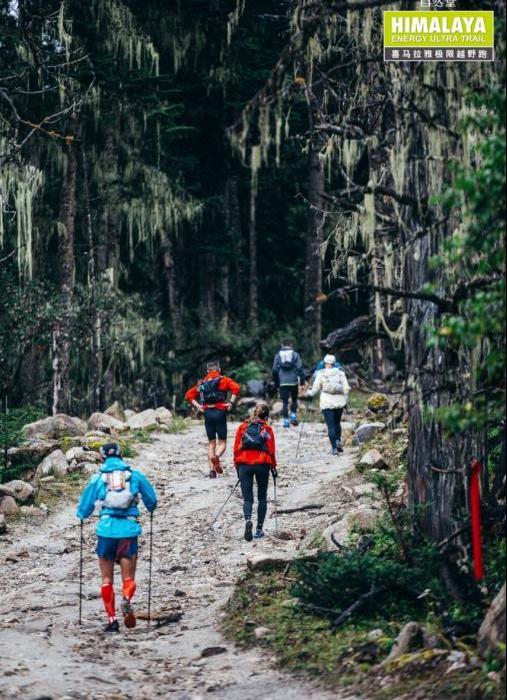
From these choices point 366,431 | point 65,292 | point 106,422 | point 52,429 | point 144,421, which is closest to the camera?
point 366,431

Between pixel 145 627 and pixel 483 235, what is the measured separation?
17.9ft

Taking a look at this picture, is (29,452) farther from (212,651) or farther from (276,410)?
(212,651)

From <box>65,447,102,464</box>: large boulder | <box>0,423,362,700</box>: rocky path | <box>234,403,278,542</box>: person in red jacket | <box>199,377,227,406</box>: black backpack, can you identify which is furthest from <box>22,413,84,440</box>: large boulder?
<box>234,403,278,542</box>: person in red jacket

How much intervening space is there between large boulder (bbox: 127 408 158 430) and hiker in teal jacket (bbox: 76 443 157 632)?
38.8ft

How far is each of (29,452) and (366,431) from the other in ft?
20.6

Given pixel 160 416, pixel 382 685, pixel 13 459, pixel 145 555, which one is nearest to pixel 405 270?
pixel 382 685

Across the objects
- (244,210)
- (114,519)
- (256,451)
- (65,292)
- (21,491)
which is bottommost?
(21,491)

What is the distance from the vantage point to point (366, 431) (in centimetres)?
1925

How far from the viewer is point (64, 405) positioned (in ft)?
74.1

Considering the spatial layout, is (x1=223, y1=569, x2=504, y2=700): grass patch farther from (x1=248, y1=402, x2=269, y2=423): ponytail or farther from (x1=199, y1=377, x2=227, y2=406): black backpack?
(x1=199, y1=377, x2=227, y2=406): black backpack

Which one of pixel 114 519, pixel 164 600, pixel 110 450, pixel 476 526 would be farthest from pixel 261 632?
pixel 476 526

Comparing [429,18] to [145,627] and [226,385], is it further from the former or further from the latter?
[226,385]

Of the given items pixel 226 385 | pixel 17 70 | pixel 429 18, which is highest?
pixel 17 70

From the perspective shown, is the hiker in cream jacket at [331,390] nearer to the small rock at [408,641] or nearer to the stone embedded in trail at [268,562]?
the stone embedded in trail at [268,562]
